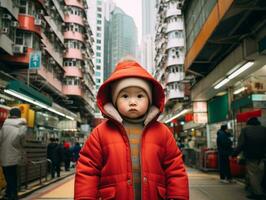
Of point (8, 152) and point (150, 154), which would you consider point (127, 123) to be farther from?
point (8, 152)

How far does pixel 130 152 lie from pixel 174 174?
361 mm

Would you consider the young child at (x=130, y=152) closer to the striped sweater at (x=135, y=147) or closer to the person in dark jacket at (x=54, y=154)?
the striped sweater at (x=135, y=147)

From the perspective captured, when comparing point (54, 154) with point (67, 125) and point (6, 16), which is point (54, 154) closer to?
point (6, 16)

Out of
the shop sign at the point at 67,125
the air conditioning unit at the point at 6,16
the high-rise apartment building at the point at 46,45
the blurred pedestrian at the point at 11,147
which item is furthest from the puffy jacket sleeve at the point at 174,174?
the shop sign at the point at 67,125

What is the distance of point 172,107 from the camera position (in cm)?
5153

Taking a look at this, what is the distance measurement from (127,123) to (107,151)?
0.28 metres

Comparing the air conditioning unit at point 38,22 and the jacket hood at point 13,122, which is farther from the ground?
the air conditioning unit at point 38,22

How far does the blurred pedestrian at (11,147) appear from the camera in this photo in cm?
693

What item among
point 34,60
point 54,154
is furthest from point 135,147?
point 34,60

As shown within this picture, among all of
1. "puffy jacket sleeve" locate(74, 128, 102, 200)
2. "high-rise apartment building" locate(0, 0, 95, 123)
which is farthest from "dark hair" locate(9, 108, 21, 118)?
"high-rise apartment building" locate(0, 0, 95, 123)

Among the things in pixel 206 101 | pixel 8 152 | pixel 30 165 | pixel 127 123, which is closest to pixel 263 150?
pixel 8 152

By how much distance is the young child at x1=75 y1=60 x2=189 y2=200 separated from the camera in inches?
98.7

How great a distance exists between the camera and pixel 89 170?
2.55 metres

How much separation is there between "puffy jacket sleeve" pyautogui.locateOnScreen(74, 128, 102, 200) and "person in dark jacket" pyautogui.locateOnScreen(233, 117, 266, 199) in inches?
244
